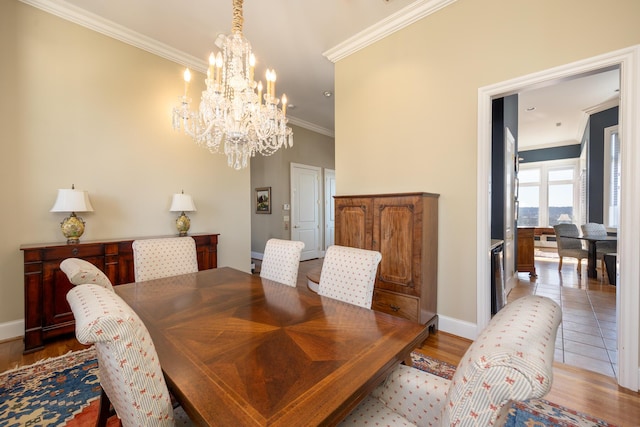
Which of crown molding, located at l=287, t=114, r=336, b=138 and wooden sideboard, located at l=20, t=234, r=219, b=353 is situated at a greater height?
crown molding, located at l=287, t=114, r=336, b=138

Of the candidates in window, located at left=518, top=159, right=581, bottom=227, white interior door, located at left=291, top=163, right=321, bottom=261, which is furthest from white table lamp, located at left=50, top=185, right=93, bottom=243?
window, located at left=518, top=159, right=581, bottom=227

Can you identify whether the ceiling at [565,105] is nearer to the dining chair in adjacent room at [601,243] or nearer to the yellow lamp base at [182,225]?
the dining chair in adjacent room at [601,243]

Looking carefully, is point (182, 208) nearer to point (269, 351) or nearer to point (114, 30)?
point (114, 30)

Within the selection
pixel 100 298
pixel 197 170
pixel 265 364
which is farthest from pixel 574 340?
pixel 197 170

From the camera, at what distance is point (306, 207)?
6.51 meters

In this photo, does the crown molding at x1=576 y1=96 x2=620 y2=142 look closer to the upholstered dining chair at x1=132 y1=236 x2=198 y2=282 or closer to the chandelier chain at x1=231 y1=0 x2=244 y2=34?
the chandelier chain at x1=231 y1=0 x2=244 y2=34

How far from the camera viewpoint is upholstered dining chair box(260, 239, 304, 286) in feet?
6.92

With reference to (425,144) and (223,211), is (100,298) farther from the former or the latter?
(223,211)

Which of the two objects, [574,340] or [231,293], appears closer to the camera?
[231,293]

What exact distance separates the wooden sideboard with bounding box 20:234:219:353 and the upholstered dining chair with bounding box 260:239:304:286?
173cm

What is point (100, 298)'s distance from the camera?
33.2 inches

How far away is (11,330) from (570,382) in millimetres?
4717

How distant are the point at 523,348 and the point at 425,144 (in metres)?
2.50

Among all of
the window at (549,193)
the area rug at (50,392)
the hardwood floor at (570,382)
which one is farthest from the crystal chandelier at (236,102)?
the window at (549,193)
